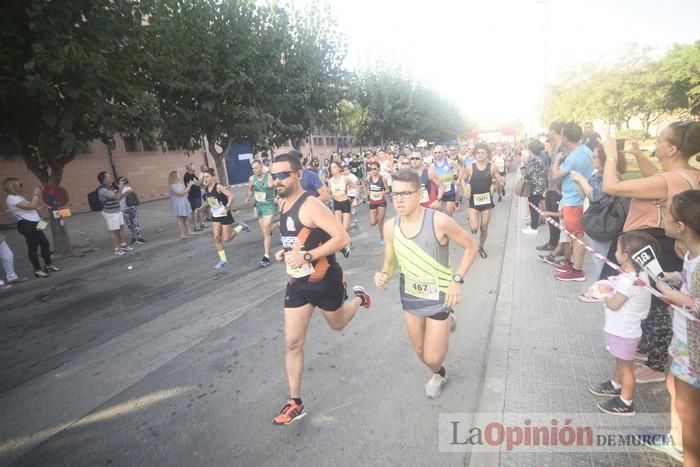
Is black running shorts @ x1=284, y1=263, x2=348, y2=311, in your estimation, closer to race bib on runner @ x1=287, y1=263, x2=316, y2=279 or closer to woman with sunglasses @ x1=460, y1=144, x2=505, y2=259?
race bib on runner @ x1=287, y1=263, x2=316, y2=279

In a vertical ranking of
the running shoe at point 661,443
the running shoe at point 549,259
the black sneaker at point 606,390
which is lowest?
the running shoe at point 549,259

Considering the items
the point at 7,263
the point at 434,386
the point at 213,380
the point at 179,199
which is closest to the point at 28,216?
the point at 7,263

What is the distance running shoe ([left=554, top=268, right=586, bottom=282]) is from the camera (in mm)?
5755

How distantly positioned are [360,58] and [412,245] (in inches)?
1246

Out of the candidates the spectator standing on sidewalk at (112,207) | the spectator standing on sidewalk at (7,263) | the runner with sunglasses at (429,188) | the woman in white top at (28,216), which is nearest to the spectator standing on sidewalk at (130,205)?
the spectator standing on sidewalk at (112,207)

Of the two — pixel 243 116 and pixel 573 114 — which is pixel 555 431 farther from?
pixel 573 114

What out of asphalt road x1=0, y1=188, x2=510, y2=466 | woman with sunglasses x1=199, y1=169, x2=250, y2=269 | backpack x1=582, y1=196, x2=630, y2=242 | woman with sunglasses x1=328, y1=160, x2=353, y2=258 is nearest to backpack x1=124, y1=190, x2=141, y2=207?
woman with sunglasses x1=199, y1=169, x2=250, y2=269

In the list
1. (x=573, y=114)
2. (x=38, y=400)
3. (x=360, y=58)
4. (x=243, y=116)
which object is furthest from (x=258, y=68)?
(x=573, y=114)

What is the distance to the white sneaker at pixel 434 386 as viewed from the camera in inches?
130

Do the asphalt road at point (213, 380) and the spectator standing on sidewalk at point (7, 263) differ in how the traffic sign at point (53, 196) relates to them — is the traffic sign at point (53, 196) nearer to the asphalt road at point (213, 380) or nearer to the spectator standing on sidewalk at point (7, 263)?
the spectator standing on sidewalk at point (7, 263)

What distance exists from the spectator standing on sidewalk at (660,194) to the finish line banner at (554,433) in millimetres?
522

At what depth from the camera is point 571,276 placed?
582cm

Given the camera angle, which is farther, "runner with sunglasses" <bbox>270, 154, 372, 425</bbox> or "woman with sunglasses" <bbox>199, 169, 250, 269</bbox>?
"woman with sunglasses" <bbox>199, 169, 250, 269</bbox>

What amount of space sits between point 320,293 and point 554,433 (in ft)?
6.82
